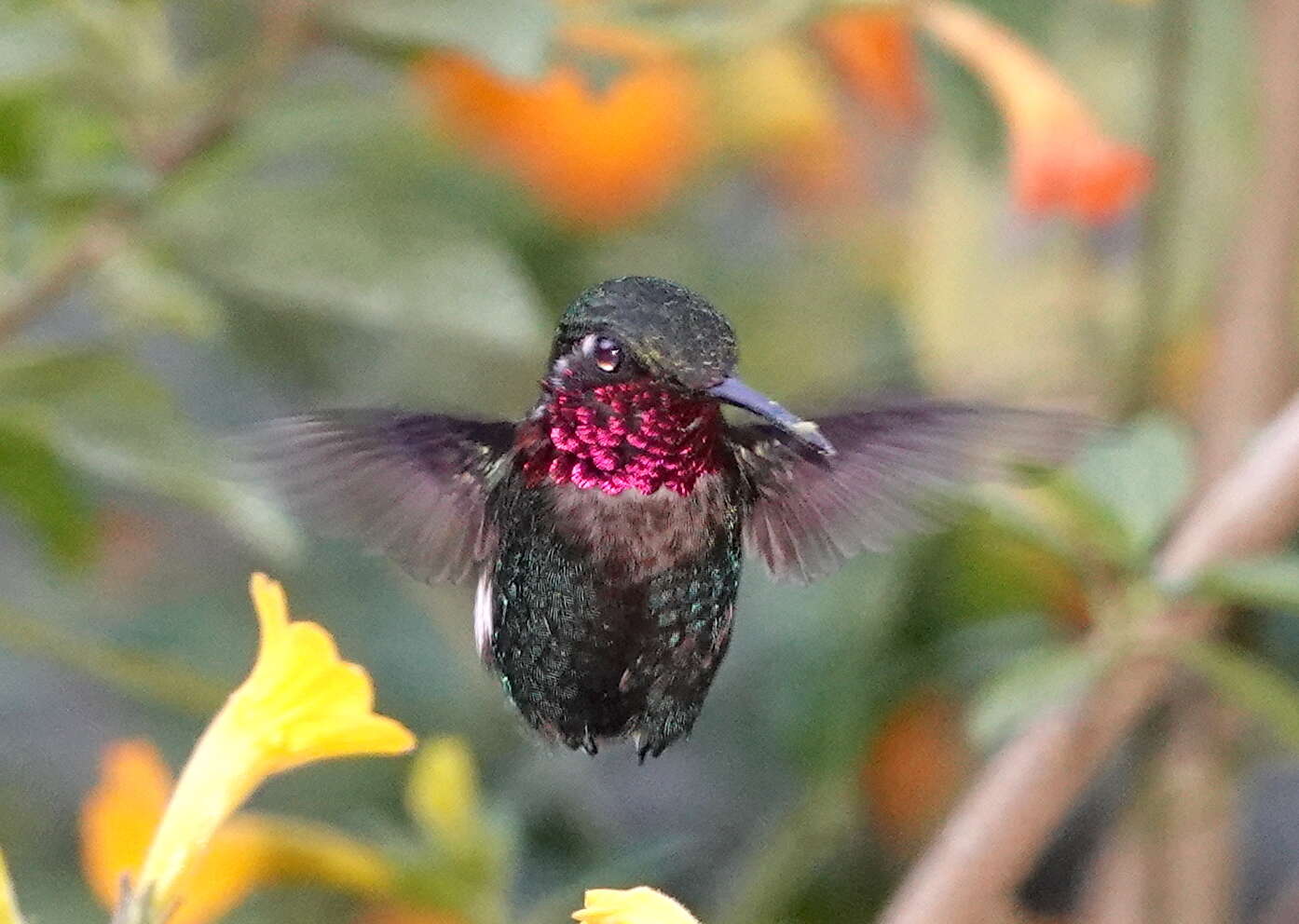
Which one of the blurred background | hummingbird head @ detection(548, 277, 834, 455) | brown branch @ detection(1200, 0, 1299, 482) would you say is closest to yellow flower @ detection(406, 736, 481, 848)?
the blurred background

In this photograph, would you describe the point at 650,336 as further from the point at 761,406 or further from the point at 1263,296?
the point at 1263,296

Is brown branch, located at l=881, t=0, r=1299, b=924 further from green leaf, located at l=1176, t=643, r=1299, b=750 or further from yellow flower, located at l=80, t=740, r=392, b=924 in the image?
yellow flower, located at l=80, t=740, r=392, b=924

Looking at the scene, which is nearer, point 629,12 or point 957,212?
point 629,12

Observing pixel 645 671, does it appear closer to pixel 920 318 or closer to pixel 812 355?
pixel 920 318

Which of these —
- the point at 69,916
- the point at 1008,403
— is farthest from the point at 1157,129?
the point at 69,916

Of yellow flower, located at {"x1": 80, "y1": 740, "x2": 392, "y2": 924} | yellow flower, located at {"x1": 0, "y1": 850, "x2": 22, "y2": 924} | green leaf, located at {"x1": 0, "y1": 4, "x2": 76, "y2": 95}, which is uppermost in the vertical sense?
green leaf, located at {"x1": 0, "y1": 4, "x2": 76, "y2": 95}

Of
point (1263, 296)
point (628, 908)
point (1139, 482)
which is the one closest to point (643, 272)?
point (1263, 296)
